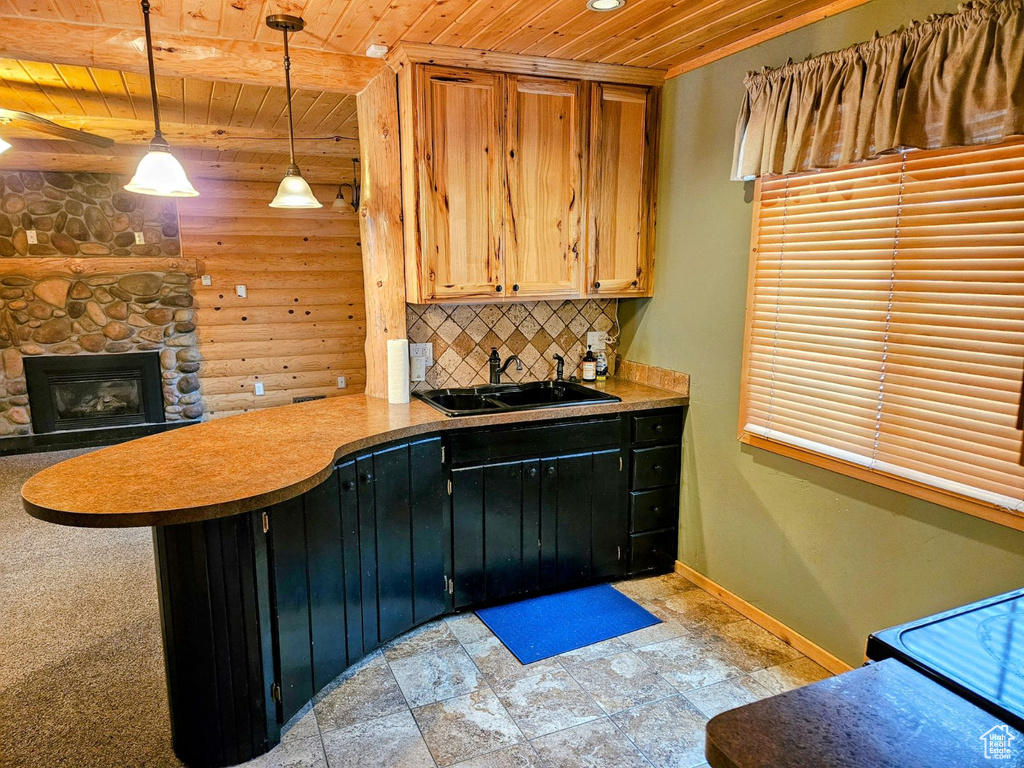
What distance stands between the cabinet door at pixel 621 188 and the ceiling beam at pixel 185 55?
3.52 feet

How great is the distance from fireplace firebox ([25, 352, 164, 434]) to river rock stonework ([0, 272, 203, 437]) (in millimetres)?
64

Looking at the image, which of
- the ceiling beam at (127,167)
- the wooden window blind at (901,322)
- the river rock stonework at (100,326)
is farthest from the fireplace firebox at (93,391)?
the wooden window blind at (901,322)

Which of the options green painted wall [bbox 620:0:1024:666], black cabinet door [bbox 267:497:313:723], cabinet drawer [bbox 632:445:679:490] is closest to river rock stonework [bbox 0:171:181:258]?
green painted wall [bbox 620:0:1024:666]

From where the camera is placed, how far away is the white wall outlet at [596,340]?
3.56 meters

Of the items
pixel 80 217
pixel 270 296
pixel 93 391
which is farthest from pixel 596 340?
pixel 80 217

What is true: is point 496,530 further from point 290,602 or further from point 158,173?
point 158,173

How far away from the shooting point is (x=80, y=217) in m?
5.50

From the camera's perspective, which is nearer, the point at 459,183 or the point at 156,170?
the point at 156,170

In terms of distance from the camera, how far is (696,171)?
2945 mm

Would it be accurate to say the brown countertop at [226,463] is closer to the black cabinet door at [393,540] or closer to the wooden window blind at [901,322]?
the black cabinet door at [393,540]

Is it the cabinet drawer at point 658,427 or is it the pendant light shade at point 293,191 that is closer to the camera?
the pendant light shade at point 293,191

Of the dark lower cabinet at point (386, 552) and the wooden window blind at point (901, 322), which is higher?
the wooden window blind at point (901, 322)

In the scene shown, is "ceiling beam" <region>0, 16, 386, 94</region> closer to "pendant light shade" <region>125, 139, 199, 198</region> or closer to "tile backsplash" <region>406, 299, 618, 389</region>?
"pendant light shade" <region>125, 139, 199, 198</region>
